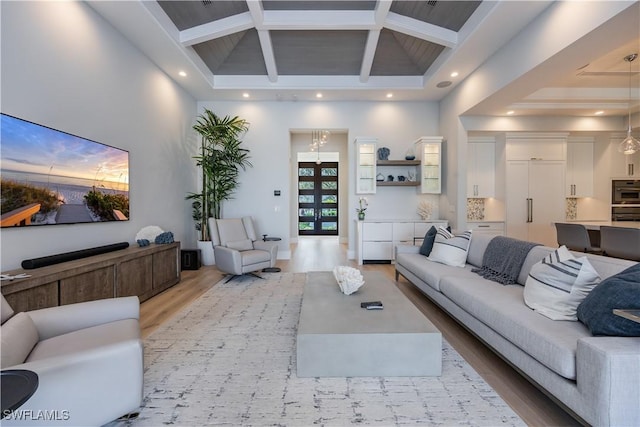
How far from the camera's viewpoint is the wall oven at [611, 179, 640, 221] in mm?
6102

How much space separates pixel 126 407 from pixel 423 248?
3.63 metres

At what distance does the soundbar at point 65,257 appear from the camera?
2.41 meters

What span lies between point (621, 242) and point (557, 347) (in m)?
3.57

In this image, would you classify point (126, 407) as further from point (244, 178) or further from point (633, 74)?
point (633, 74)

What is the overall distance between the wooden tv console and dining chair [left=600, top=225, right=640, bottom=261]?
606cm

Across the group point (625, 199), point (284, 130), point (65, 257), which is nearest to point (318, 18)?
point (284, 130)

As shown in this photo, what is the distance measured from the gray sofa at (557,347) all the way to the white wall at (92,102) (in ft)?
12.5

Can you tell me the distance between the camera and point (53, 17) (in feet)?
9.25

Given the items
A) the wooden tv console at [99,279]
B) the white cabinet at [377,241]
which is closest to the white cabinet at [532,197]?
the white cabinet at [377,241]

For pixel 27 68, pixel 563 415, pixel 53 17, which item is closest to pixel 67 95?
pixel 27 68

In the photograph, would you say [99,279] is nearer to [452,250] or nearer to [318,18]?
[452,250]

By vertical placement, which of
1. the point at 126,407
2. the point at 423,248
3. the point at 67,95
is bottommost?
the point at 126,407

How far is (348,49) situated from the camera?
4902 mm

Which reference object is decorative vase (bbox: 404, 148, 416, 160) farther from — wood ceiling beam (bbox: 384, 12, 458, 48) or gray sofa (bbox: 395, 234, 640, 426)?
gray sofa (bbox: 395, 234, 640, 426)
